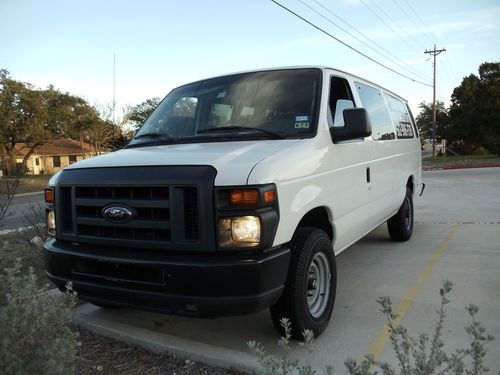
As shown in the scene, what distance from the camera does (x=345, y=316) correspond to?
3969mm

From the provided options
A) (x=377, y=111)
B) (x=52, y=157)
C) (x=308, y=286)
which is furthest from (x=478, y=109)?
(x=52, y=157)

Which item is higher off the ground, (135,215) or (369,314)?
(135,215)

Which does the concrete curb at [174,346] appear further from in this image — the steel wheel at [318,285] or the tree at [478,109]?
the tree at [478,109]

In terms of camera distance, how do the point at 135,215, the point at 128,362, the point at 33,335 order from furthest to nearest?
1. the point at 128,362
2. the point at 135,215
3. the point at 33,335

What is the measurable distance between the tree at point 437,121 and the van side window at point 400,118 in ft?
162

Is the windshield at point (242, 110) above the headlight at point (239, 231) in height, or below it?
above

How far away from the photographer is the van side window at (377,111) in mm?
4984

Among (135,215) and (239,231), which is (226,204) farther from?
(135,215)

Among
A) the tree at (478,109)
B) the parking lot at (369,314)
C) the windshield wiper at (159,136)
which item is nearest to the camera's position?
the parking lot at (369,314)

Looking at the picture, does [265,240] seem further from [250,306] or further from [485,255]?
[485,255]

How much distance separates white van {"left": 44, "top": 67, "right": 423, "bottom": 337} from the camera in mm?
2795

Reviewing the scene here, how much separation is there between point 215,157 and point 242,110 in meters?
1.07

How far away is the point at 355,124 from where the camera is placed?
376 centimetres

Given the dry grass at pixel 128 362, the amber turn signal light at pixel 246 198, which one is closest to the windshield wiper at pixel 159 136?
the amber turn signal light at pixel 246 198
